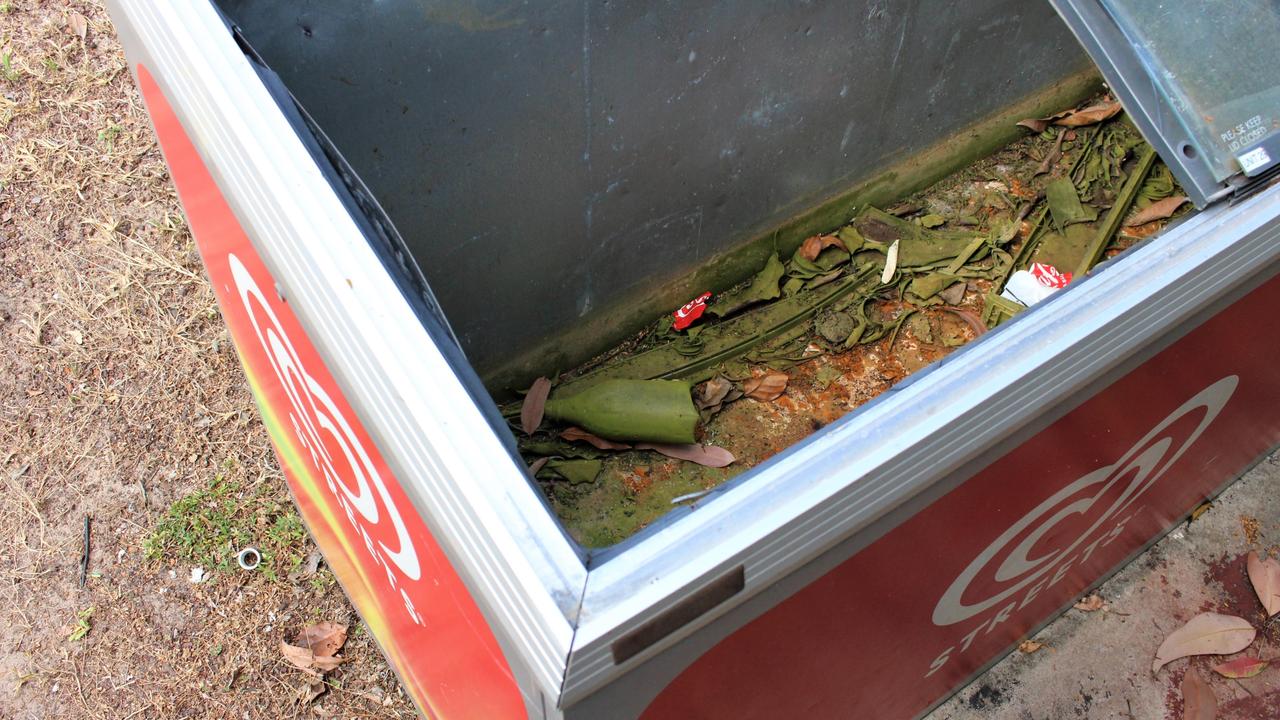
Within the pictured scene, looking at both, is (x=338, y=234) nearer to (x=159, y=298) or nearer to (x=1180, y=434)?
(x=1180, y=434)

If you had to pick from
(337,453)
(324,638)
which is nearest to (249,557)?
(324,638)

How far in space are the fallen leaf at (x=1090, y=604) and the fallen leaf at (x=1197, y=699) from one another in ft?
0.76

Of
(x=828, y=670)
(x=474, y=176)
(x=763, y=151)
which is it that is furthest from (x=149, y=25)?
(x=763, y=151)

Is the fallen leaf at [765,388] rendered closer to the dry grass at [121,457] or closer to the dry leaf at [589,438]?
the dry leaf at [589,438]

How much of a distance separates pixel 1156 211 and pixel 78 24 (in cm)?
363

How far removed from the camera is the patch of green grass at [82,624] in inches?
90.9

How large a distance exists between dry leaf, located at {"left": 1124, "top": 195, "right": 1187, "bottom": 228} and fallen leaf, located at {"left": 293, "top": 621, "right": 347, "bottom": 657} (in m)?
2.42

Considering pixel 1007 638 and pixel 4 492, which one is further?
pixel 4 492

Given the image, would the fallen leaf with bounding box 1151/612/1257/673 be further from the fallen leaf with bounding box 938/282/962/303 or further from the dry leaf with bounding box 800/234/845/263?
the dry leaf with bounding box 800/234/845/263

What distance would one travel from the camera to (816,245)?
2.79 metres

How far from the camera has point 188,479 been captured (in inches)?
99.9

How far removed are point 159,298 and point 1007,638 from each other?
2.50m

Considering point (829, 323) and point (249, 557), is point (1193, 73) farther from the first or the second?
point (249, 557)

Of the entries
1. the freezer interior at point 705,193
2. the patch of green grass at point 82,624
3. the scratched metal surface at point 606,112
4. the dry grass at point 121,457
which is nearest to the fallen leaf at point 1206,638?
the freezer interior at point 705,193
